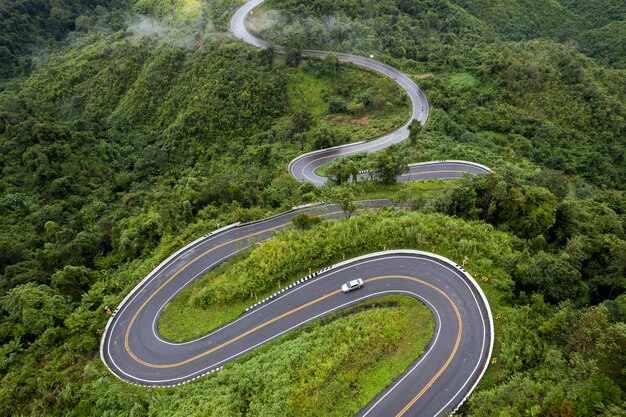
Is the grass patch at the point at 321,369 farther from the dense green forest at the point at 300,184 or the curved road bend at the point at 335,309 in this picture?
the curved road bend at the point at 335,309

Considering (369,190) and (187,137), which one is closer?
(369,190)

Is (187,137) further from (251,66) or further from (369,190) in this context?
(369,190)

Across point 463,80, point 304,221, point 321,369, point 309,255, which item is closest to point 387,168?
point 304,221

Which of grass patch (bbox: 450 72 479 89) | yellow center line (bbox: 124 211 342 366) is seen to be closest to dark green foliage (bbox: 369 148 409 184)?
yellow center line (bbox: 124 211 342 366)

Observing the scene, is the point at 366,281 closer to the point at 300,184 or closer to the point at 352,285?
the point at 352,285

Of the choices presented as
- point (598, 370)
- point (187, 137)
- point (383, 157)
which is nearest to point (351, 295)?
point (598, 370)

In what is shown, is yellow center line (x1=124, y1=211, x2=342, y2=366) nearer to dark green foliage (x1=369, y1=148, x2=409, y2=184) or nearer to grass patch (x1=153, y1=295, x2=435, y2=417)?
grass patch (x1=153, y1=295, x2=435, y2=417)
